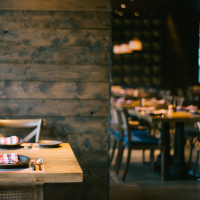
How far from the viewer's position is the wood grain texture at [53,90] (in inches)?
117

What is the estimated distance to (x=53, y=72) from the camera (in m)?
2.99

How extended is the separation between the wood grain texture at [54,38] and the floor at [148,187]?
66.0 inches

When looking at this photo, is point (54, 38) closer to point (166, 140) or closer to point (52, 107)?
point (52, 107)

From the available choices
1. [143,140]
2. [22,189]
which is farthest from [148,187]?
[22,189]

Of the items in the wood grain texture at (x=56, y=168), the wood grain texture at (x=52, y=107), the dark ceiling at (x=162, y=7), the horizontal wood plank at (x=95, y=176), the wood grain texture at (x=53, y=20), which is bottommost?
the horizontal wood plank at (x=95, y=176)

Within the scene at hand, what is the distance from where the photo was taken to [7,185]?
118 cm

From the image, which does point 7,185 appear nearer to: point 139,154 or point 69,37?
point 69,37

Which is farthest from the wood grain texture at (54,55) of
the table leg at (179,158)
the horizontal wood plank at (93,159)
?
the table leg at (179,158)

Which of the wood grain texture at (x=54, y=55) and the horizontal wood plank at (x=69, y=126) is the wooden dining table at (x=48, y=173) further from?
the wood grain texture at (x=54, y=55)

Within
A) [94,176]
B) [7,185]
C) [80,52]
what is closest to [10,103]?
[80,52]

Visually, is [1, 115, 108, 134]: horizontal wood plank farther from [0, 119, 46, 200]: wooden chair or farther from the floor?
[0, 119, 46, 200]: wooden chair

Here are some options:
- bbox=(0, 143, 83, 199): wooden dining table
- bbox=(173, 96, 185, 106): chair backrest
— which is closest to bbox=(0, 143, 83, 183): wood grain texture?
bbox=(0, 143, 83, 199): wooden dining table

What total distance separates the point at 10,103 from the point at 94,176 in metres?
1.05

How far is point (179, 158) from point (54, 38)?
2370 millimetres
